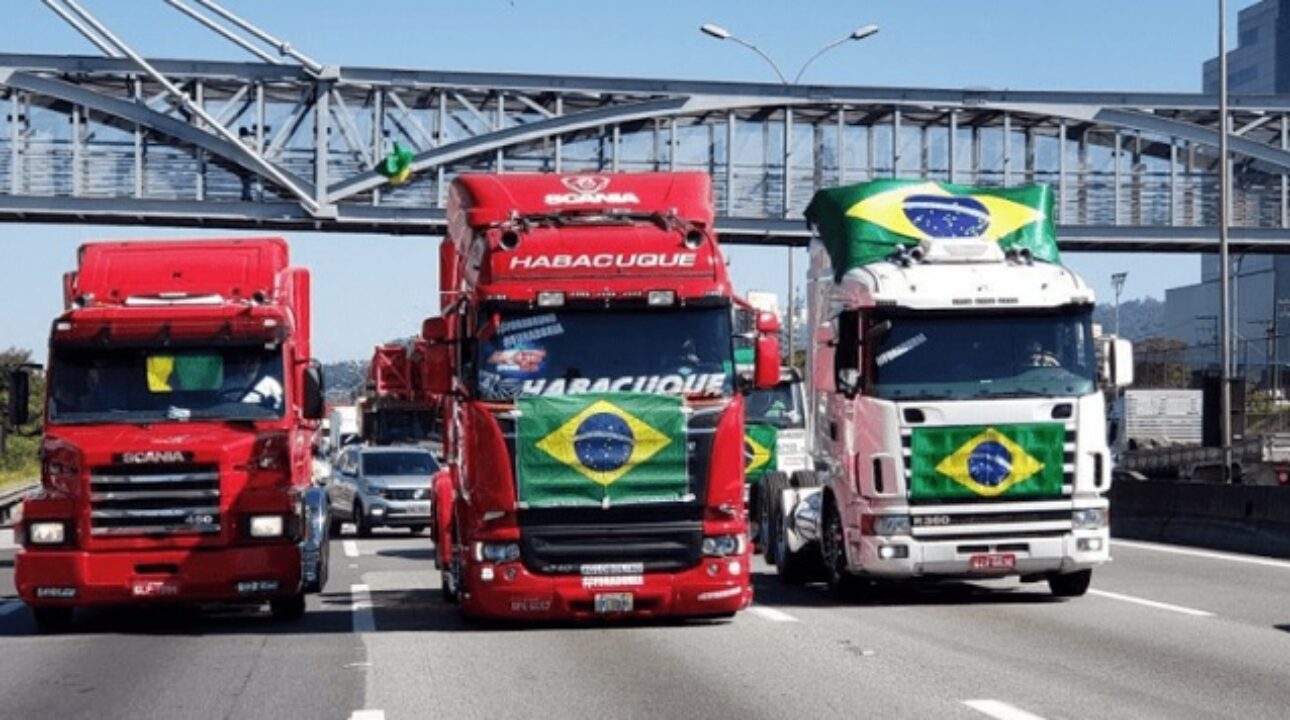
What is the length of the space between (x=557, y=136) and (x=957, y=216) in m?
46.3

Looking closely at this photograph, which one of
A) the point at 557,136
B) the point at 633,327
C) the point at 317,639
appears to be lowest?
the point at 317,639

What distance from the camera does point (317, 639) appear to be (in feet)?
58.9

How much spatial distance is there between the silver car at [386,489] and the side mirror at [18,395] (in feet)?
59.7

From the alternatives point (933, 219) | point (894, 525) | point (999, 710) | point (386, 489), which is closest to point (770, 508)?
point (933, 219)

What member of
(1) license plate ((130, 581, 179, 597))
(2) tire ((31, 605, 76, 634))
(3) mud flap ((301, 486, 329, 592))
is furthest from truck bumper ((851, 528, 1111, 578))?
(2) tire ((31, 605, 76, 634))

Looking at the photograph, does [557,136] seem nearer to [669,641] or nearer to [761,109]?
[761,109]

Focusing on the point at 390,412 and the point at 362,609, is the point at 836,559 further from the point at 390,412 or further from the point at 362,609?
the point at 390,412

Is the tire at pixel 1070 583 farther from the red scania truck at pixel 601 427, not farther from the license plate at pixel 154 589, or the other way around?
the license plate at pixel 154 589

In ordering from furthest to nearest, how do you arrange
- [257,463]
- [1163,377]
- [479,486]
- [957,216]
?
[1163,377]
[957,216]
[257,463]
[479,486]

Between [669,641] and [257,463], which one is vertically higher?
[257,463]

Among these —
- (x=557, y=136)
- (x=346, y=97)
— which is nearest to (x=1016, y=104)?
(x=557, y=136)

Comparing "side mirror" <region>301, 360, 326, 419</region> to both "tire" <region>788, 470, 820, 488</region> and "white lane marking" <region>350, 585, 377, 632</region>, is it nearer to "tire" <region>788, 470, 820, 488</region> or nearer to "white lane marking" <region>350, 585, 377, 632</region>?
"white lane marking" <region>350, 585, 377, 632</region>

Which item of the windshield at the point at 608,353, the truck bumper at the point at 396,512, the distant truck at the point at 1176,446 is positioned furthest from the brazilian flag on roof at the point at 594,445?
the distant truck at the point at 1176,446

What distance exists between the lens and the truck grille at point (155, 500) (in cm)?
1872
